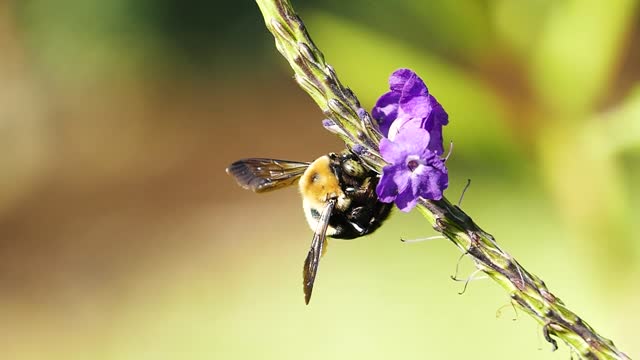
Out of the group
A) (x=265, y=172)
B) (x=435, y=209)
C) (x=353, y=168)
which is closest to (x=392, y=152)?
(x=435, y=209)

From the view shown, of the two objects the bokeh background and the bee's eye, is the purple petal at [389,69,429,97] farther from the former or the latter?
the bokeh background

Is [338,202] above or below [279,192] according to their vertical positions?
above

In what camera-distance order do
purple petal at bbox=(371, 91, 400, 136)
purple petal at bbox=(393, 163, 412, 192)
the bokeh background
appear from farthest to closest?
the bokeh background → purple petal at bbox=(371, 91, 400, 136) → purple petal at bbox=(393, 163, 412, 192)

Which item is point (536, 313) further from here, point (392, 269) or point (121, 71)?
point (121, 71)

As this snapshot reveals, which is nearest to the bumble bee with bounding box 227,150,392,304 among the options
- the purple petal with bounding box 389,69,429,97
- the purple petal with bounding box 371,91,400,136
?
the purple petal with bounding box 371,91,400,136

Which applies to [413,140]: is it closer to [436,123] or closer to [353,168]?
[436,123]

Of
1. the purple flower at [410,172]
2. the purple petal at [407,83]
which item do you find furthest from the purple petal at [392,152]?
the purple petal at [407,83]
